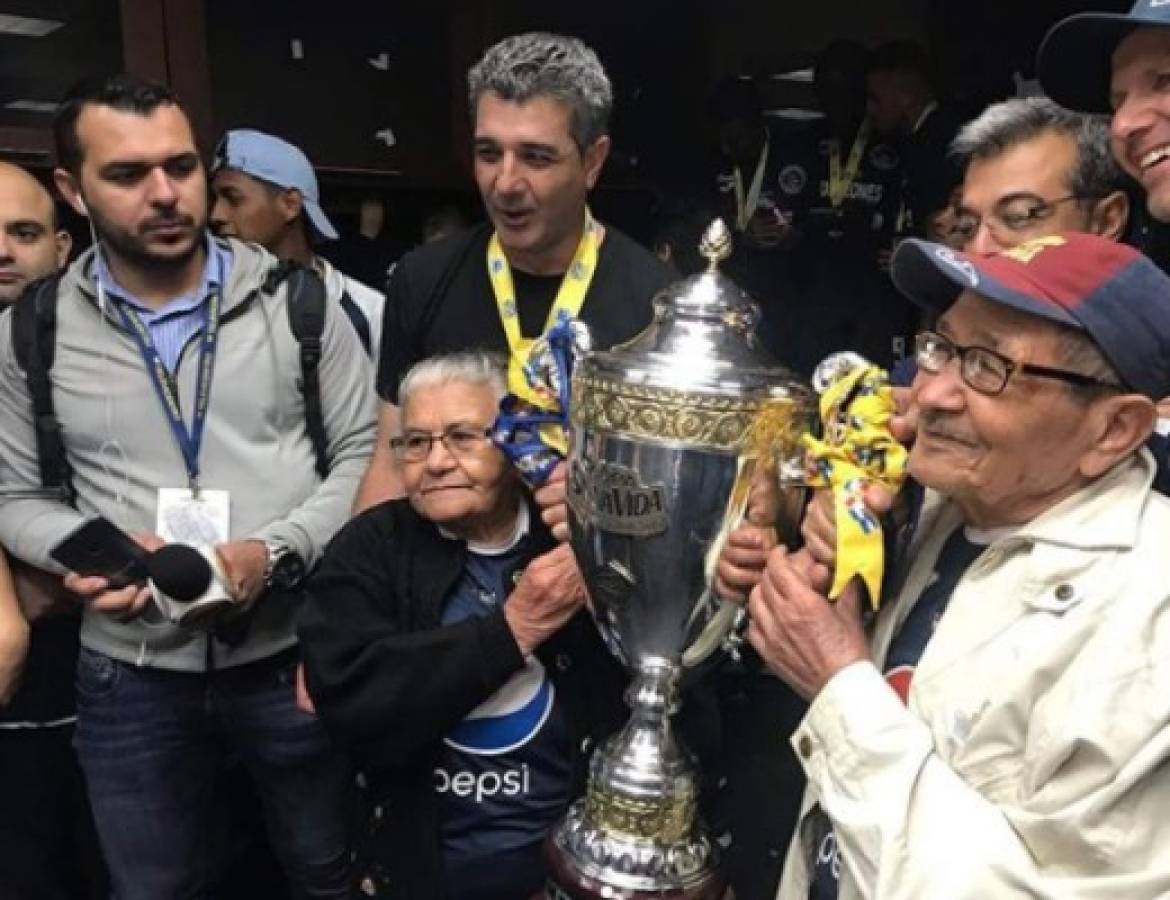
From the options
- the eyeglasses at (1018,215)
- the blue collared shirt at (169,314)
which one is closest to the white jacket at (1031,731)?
the eyeglasses at (1018,215)

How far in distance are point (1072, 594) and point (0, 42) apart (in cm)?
331

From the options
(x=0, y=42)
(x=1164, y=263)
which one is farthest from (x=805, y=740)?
(x=0, y=42)

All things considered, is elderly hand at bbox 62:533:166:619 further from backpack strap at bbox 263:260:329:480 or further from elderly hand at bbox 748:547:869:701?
elderly hand at bbox 748:547:869:701

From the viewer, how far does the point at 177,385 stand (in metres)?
1.87

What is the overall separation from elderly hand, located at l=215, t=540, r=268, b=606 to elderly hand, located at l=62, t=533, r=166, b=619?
0.36 ft

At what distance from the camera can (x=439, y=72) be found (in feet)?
13.3

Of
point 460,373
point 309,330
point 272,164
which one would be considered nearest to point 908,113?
point 272,164

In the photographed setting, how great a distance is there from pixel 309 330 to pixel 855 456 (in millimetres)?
1074

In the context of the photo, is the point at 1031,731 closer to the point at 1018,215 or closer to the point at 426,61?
the point at 1018,215

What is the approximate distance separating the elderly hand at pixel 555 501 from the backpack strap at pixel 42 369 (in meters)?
0.90

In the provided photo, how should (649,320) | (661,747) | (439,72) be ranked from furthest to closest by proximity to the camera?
(439,72), (649,320), (661,747)

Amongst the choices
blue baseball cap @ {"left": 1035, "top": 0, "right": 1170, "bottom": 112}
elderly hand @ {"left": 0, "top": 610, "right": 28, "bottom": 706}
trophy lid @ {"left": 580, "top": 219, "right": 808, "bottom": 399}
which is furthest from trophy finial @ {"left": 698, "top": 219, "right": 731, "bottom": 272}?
elderly hand @ {"left": 0, "top": 610, "right": 28, "bottom": 706}

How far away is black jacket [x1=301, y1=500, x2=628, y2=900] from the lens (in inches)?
57.1

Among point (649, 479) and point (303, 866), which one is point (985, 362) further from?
point (303, 866)
